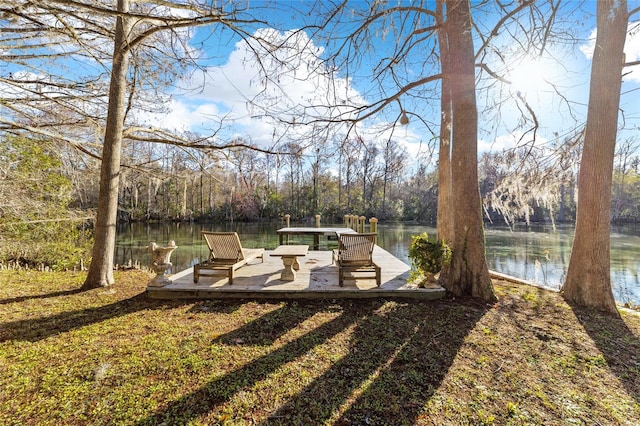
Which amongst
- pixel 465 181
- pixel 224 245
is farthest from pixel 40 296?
pixel 465 181

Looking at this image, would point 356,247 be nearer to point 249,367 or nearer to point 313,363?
point 313,363

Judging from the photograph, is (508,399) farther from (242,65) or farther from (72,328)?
(242,65)

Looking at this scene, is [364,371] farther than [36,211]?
No

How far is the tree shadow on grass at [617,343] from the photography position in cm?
251

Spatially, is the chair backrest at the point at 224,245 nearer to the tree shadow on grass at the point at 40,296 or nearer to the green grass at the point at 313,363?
the green grass at the point at 313,363

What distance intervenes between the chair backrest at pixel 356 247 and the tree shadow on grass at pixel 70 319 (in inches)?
104

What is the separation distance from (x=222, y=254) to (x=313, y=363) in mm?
2983

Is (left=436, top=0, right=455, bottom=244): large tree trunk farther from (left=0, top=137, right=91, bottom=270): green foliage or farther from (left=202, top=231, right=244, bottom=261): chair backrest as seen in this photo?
(left=0, top=137, right=91, bottom=270): green foliage

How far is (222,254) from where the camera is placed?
4.96 meters

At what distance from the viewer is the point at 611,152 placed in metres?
4.26

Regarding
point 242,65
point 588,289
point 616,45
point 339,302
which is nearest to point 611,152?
point 616,45

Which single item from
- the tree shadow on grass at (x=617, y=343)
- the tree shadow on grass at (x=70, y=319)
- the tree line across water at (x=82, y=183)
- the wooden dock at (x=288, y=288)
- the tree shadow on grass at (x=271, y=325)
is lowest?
the tree shadow on grass at (x=617, y=343)

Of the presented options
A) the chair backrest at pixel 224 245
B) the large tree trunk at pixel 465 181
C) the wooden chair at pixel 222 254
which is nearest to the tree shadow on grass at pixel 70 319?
the wooden chair at pixel 222 254

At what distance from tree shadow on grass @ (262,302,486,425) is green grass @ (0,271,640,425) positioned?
1 centimetres
